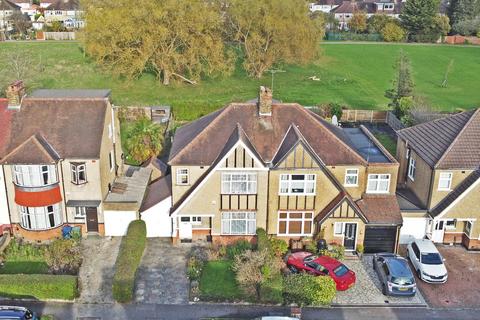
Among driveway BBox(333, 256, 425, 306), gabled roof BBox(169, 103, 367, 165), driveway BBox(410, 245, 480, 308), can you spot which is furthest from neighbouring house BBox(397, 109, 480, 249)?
driveway BBox(333, 256, 425, 306)

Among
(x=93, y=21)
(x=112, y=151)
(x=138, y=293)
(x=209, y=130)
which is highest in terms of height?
(x=93, y=21)

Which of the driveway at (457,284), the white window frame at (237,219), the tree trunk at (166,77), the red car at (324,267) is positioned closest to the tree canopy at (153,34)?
the tree trunk at (166,77)

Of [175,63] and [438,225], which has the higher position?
[175,63]

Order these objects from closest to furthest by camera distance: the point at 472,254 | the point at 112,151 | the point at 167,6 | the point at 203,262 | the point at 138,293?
the point at 138,293, the point at 203,262, the point at 472,254, the point at 112,151, the point at 167,6

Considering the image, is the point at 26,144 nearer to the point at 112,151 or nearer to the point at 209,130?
the point at 112,151

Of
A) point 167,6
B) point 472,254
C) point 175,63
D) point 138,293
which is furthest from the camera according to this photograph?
point 175,63

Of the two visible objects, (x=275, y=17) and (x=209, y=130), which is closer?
(x=209, y=130)

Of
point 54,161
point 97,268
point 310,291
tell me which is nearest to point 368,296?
point 310,291

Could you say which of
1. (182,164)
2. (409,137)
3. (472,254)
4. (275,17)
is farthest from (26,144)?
(275,17)

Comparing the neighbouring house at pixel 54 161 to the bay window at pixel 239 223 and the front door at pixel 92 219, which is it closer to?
the front door at pixel 92 219
